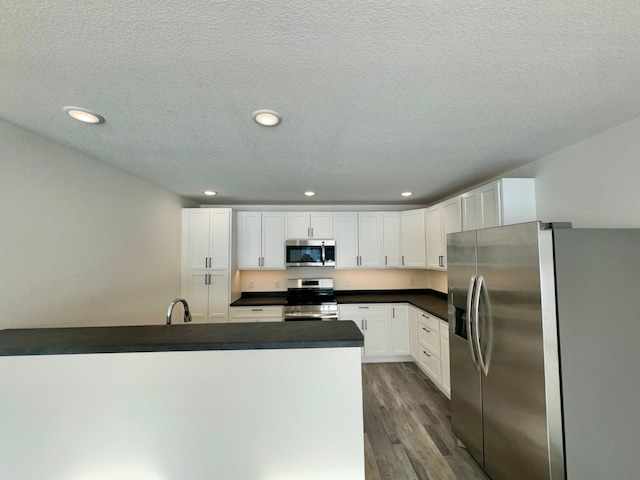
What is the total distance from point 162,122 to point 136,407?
63.1 inches

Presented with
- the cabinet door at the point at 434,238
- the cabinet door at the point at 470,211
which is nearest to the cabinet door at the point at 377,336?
the cabinet door at the point at 434,238

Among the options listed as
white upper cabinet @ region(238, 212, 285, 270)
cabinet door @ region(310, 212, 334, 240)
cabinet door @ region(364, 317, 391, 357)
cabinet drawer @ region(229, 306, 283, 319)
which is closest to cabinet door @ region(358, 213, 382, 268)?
cabinet door @ region(310, 212, 334, 240)

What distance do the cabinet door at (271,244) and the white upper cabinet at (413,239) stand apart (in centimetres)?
194

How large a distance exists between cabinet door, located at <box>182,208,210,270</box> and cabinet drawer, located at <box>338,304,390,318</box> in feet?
6.93

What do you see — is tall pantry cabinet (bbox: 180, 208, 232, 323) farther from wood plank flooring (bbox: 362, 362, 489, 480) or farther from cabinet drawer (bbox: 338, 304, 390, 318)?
wood plank flooring (bbox: 362, 362, 489, 480)

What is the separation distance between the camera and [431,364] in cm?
306

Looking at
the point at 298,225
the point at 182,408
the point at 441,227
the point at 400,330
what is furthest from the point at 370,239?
the point at 182,408

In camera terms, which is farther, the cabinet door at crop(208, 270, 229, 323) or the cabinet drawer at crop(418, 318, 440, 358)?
the cabinet door at crop(208, 270, 229, 323)

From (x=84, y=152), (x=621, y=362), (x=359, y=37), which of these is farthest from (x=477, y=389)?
(x=84, y=152)

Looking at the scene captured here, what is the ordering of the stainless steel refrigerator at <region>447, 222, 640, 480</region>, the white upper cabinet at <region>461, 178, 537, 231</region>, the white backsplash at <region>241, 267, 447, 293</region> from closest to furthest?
the stainless steel refrigerator at <region>447, 222, 640, 480</region> < the white upper cabinet at <region>461, 178, 537, 231</region> < the white backsplash at <region>241, 267, 447, 293</region>

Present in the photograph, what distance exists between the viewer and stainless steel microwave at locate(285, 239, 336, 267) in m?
3.88

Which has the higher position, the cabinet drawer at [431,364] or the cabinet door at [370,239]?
the cabinet door at [370,239]

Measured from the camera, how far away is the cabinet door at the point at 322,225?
3998 millimetres

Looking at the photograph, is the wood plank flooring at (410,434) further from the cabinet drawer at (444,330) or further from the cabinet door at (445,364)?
the cabinet drawer at (444,330)
